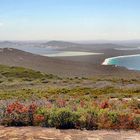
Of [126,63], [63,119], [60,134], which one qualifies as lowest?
[126,63]

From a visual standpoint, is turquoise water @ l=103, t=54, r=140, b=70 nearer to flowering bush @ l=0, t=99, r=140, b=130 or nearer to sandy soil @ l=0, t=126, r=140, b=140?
flowering bush @ l=0, t=99, r=140, b=130

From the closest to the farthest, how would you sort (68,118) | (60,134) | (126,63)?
(60,134)
(68,118)
(126,63)

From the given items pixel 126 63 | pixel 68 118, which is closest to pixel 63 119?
pixel 68 118

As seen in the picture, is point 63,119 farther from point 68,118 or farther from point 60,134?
point 60,134

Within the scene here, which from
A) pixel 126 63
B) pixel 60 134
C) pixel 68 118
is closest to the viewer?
pixel 60 134

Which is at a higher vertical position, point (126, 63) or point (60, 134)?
point (60, 134)

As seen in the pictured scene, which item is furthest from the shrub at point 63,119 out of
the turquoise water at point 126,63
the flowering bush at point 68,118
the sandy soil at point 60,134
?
the turquoise water at point 126,63

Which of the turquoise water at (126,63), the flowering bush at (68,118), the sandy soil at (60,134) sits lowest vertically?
the turquoise water at (126,63)

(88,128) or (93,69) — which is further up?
(88,128)

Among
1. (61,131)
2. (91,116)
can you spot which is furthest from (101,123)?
(61,131)

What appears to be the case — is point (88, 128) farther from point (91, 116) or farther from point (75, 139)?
point (75, 139)

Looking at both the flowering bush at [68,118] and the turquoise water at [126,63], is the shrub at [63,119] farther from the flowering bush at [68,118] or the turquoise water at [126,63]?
the turquoise water at [126,63]
